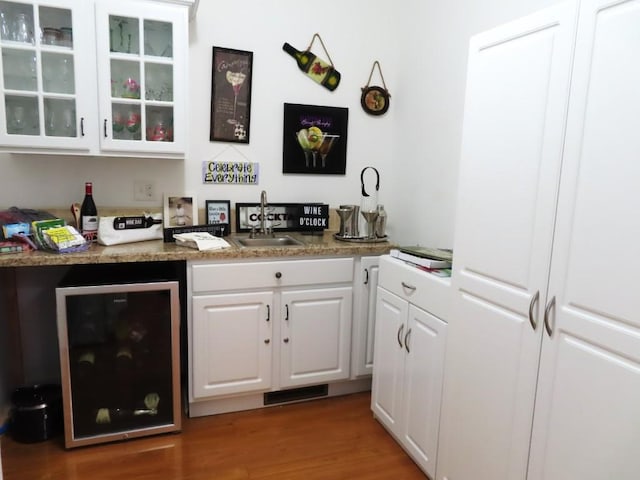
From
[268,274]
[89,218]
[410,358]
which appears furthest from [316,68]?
[410,358]

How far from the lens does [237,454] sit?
213 centimetres

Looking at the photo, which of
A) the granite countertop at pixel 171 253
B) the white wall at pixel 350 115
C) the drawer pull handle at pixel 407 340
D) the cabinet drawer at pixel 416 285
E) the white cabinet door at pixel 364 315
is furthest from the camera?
the white cabinet door at pixel 364 315

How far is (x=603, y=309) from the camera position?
119 cm

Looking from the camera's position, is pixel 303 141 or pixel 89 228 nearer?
pixel 89 228

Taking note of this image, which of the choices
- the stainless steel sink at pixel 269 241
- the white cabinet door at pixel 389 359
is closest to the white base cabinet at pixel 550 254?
the white cabinet door at pixel 389 359

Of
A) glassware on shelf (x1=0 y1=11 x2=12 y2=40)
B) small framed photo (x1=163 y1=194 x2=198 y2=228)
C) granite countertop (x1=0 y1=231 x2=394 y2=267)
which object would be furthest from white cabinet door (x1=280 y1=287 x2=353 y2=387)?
glassware on shelf (x1=0 y1=11 x2=12 y2=40)

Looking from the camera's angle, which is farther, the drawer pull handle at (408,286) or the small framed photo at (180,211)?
the small framed photo at (180,211)

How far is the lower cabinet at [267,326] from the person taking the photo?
2295 mm

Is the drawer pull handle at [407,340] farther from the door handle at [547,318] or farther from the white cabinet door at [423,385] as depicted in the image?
the door handle at [547,318]

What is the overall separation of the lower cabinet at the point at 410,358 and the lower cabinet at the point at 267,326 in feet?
0.95

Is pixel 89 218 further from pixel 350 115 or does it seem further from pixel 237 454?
pixel 350 115

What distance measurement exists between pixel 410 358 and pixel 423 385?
0.14 meters

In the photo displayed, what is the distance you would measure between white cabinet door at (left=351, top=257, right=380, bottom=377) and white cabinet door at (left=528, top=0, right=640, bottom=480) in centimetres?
128

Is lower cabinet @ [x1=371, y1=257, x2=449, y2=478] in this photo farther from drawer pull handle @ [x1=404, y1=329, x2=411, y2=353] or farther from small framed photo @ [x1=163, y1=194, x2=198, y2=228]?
small framed photo @ [x1=163, y1=194, x2=198, y2=228]
